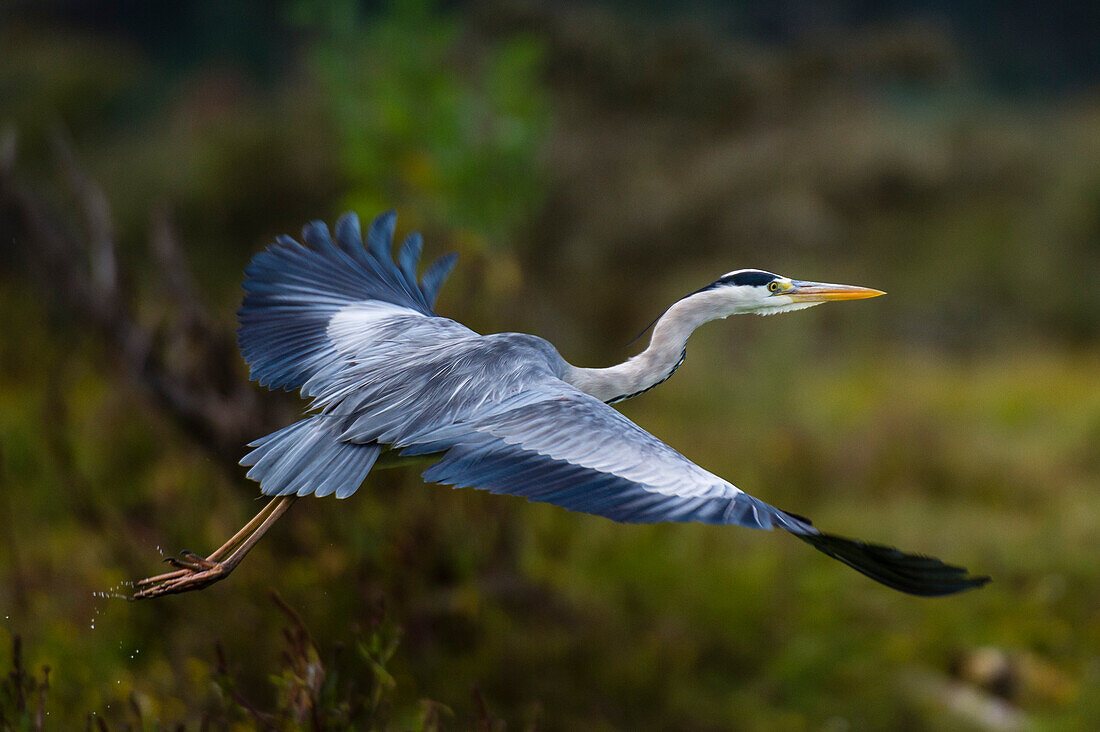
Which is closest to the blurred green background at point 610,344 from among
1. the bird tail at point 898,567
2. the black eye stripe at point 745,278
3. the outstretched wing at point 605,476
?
the outstretched wing at point 605,476

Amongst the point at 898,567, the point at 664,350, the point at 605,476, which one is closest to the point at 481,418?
the point at 605,476

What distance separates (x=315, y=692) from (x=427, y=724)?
44 centimetres

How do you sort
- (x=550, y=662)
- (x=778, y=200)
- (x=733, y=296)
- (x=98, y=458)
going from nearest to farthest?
(x=733, y=296)
(x=550, y=662)
(x=98, y=458)
(x=778, y=200)

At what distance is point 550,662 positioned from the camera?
4.20 metres

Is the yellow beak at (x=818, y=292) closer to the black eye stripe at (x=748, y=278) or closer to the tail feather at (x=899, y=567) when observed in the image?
the black eye stripe at (x=748, y=278)

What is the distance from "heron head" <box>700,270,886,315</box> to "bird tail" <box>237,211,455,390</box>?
0.83m

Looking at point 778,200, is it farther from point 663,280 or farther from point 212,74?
point 212,74

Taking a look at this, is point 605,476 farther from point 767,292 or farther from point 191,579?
point 191,579

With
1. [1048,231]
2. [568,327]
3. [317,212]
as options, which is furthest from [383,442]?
[1048,231]

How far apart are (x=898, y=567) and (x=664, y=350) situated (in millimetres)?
675

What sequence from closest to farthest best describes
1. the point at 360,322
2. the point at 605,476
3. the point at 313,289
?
the point at 605,476 → the point at 360,322 → the point at 313,289

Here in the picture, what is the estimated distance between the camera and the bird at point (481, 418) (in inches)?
66.4

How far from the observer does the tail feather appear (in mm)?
1586

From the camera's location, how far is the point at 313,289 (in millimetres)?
2576
